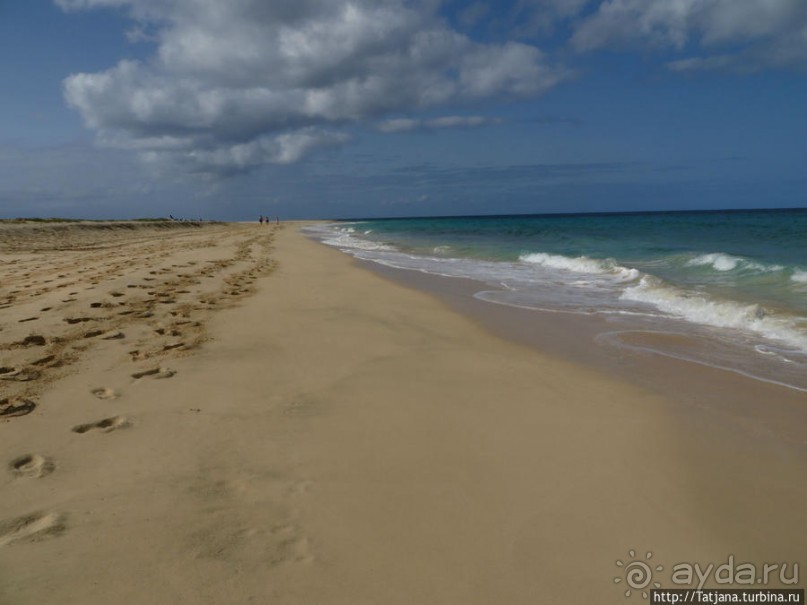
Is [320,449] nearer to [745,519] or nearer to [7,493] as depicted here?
[7,493]

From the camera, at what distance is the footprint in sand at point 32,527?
2.23 m

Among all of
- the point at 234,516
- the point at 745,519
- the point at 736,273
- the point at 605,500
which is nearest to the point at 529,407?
the point at 605,500

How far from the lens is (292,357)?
16.8 ft

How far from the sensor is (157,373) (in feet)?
14.4

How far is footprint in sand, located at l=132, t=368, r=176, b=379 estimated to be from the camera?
169 inches

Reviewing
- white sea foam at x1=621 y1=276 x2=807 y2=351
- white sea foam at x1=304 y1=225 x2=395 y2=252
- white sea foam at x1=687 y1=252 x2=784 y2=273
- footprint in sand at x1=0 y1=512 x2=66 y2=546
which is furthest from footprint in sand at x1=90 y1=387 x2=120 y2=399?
white sea foam at x1=304 y1=225 x2=395 y2=252

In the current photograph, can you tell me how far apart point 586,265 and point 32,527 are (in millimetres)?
15108

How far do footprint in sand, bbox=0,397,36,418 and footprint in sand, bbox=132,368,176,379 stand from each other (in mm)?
800

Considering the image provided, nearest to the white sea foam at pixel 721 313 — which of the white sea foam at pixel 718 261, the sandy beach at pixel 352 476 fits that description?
the sandy beach at pixel 352 476

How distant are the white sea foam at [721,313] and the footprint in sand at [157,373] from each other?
22.9 feet

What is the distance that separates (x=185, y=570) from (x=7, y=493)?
123 centimetres

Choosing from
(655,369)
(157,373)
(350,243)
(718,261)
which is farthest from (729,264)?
(350,243)

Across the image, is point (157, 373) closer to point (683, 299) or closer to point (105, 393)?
point (105, 393)

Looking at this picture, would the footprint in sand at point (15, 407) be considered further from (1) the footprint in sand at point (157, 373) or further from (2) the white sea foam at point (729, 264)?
(2) the white sea foam at point (729, 264)
